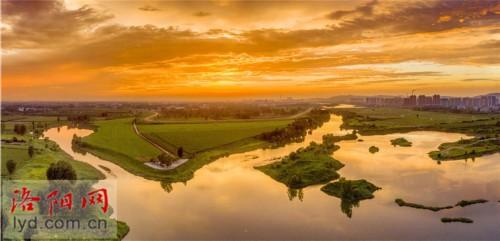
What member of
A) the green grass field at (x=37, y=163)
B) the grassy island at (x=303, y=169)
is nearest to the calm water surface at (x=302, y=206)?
the grassy island at (x=303, y=169)

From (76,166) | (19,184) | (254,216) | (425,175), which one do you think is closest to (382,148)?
(425,175)

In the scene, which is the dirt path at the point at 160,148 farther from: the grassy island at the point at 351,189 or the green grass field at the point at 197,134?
the grassy island at the point at 351,189

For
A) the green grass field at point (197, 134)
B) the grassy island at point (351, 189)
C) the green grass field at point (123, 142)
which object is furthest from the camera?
the green grass field at point (197, 134)

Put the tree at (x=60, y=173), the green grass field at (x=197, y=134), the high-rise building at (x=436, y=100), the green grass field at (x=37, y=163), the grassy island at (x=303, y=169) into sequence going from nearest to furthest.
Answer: the tree at (x=60, y=173) → the green grass field at (x=37, y=163) → the grassy island at (x=303, y=169) → the green grass field at (x=197, y=134) → the high-rise building at (x=436, y=100)

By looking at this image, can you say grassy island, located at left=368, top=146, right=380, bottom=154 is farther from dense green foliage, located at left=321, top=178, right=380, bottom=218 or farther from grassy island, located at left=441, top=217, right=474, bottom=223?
grassy island, located at left=441, top=217, right=474, bottom=223

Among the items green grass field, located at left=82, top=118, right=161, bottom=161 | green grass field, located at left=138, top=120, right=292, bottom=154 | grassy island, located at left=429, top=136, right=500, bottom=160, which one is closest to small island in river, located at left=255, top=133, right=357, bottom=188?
green grass field, located at left=138, top=120, right=292, bottom=154

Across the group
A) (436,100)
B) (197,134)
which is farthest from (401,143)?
(436,100)

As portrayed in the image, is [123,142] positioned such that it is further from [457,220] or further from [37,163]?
[457,220]
